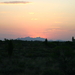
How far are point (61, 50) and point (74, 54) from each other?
1646 mm

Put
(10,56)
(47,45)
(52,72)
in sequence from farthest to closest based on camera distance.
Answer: (47,45) → (10,56) → (52,72)

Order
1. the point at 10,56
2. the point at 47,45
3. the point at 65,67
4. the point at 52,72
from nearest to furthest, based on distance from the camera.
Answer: the point at 52,72 < the point at 65,67 < the point at 10,56 < the point at 47,45

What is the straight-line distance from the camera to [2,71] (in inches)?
687

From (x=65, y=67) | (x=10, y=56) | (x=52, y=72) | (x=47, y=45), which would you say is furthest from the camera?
(x=47, y=45)

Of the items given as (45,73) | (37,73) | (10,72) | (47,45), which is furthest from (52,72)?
(47,45)

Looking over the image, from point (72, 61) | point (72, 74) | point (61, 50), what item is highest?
point (61, 50)

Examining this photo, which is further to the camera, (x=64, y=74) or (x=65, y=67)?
(x=65, y=67)

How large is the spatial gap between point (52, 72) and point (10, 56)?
46.7ft

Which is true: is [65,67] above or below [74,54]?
below

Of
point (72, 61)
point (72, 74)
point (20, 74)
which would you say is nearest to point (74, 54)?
point (72, 61)

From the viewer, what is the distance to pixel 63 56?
690 inches

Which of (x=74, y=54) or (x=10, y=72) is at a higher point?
(x=74, y=54)

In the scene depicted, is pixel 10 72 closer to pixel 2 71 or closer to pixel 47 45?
pixel 2 71

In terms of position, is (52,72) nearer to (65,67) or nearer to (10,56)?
(65,67)
